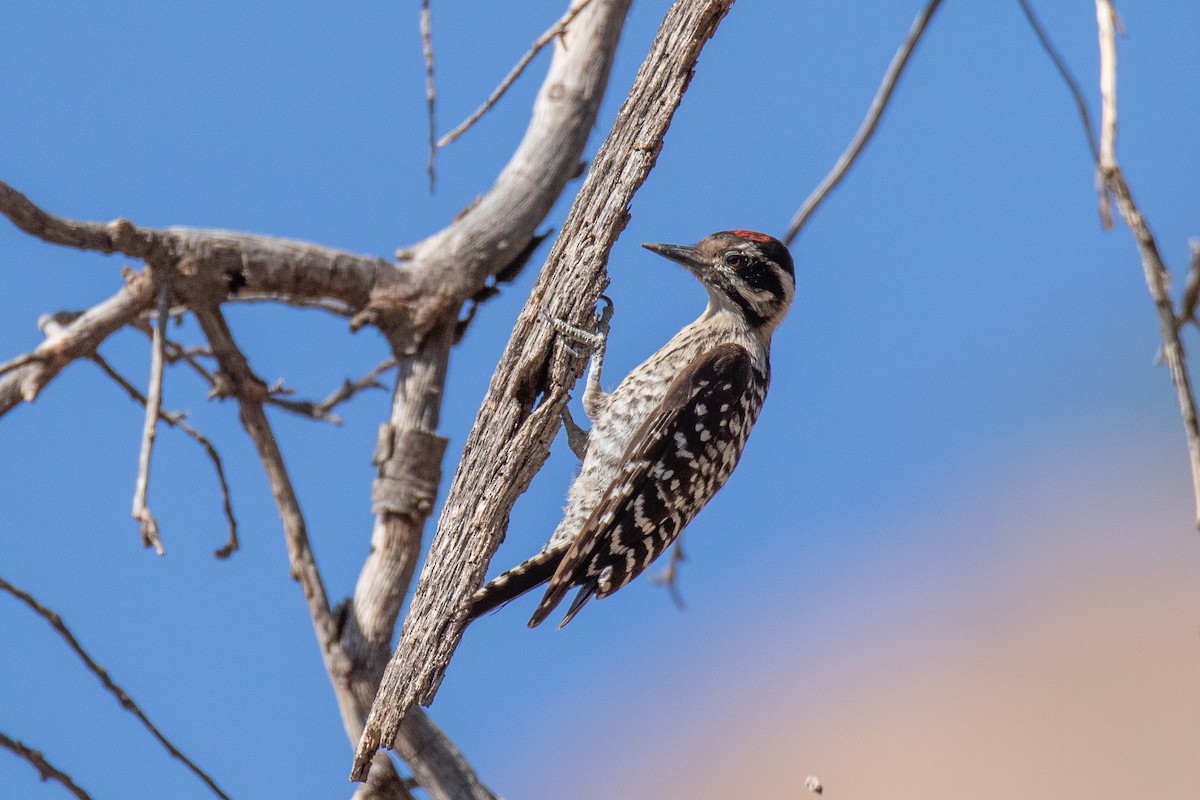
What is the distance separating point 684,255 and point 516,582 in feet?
5.38

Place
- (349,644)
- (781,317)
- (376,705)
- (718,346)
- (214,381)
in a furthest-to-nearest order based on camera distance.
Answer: (781,317)
(718,346)
(214,381)
(349,644)
(376,705)

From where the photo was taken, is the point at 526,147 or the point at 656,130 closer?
the point at 656,130

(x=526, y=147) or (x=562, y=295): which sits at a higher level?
(x=526, y=147)

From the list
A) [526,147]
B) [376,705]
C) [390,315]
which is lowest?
[376,705]

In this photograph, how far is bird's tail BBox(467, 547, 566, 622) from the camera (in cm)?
342

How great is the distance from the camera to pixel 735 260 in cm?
492

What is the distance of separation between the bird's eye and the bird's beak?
3.7 inches

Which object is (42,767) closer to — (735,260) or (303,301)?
(303,301)

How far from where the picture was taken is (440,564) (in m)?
3.35

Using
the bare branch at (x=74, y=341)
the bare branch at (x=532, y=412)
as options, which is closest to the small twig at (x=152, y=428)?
the bare branch at (x=74, y=341)

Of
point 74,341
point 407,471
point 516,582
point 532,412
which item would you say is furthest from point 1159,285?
point 74,341

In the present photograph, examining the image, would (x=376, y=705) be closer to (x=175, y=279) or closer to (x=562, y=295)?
(x=562, y=295)

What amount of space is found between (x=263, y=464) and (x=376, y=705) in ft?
4.13

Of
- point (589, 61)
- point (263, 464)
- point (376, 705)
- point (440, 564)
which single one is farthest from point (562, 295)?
point (589, 61)
